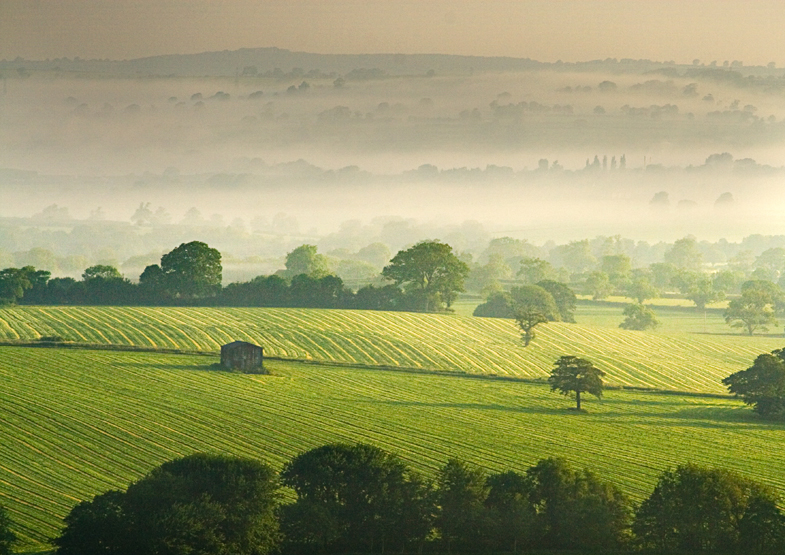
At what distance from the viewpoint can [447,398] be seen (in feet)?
344

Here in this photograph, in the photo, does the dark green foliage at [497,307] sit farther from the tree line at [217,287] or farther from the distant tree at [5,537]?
the distant tree at [5,537]

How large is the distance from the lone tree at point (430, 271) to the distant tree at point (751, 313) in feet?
190

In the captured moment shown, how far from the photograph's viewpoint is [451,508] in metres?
61.2

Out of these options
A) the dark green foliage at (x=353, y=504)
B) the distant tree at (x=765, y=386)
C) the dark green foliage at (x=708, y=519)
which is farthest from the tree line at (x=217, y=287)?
the dark green foliage at (x=708, y=519)

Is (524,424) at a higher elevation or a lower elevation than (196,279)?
lower

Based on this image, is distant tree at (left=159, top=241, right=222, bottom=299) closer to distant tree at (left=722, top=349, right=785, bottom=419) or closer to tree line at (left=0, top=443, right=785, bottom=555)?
distant tree at (left=722, top=349, right=785, bottom=419)

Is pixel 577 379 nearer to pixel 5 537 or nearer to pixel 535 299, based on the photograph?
pixel 5 537

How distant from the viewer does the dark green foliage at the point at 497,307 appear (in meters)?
180

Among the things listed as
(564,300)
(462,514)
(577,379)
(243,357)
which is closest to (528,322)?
(577,379)

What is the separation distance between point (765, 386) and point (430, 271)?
8266cm

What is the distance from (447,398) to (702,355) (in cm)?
5969

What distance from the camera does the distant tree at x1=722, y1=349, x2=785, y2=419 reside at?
333 ft

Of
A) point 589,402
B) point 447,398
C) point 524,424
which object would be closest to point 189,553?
point 524,424

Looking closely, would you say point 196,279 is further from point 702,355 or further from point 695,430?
point 695,430
